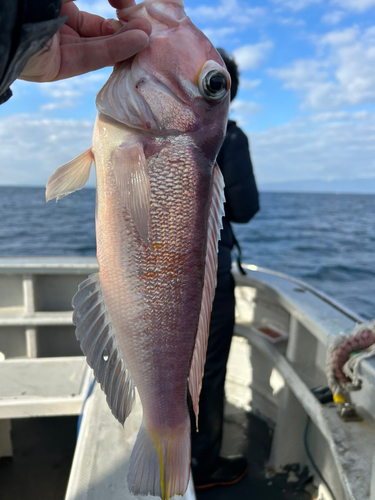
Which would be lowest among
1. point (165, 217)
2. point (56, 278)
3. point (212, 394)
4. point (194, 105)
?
point (212, 394)

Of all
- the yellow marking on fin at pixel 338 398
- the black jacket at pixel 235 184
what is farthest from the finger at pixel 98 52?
the yellow marking on fin at pixel 338 398

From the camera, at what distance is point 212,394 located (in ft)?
8.23

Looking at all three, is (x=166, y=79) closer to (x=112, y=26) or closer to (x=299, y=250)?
(x=112, y=26)

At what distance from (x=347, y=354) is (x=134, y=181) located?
1322 mm

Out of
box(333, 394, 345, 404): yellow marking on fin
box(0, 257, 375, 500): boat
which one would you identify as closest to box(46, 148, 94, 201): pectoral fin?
box(0, 257, 375, 500): boat

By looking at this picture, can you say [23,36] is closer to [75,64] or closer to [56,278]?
[75,64]

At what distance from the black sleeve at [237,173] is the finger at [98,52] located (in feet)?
4.25

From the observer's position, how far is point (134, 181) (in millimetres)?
1050

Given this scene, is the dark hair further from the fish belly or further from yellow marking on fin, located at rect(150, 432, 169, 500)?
Result: yellow marking on fin, located at rect(150, 432, 169, 500)

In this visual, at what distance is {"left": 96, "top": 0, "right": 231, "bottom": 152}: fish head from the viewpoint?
105 cm

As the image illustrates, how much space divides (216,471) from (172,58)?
8.27ft

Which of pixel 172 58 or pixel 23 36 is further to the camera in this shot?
pixel 172 58

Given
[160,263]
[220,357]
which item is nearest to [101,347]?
[160,263]

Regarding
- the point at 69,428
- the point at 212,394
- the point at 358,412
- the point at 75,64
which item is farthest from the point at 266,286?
the point at 75,64
